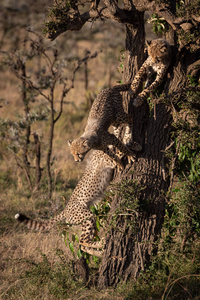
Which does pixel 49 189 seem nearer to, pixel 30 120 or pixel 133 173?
pixel 30 120

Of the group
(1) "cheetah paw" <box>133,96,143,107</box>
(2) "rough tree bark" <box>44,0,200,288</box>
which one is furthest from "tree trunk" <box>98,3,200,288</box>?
(1) "cheetah paw" <box>133,96,143,107</box>

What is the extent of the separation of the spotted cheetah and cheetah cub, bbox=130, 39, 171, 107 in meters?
0.81

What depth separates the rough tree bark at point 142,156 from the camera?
3965 millimetres

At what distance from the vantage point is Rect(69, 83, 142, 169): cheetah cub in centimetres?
408

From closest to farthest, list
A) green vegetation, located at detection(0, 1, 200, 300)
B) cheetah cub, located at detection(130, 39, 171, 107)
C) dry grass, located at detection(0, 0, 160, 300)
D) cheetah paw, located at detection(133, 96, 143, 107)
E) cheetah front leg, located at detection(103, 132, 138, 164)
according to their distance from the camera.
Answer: green vegetation, located at detection(0, 1, 200, 300), dry grass, located at detection(0, 0, 160, 300), cheetah front leg, located at detection(103, 132, 138, 164), cheetah cub, located at detection(130, 39, 171, 107), cheetah paw, located at detection(133, 96, 143, 107)

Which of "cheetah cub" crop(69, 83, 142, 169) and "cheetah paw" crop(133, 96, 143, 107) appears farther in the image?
"cheetah paw" crop(133, 96, 143, 107)

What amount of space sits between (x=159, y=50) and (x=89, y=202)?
6.23ft

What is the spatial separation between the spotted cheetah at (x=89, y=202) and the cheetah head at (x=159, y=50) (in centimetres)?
120

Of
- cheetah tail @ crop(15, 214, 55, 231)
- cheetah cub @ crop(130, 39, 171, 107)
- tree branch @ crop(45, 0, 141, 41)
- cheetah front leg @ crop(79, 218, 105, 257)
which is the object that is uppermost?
tree branch @ crop(45, 0, 141, 41)

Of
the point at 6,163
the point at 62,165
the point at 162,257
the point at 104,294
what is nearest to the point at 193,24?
the point at 162,257

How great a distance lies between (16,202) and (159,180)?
2.92 meters

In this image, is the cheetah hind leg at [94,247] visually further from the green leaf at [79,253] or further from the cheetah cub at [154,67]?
the cheetah cub at [154,67]

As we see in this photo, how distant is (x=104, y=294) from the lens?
375 centimetres

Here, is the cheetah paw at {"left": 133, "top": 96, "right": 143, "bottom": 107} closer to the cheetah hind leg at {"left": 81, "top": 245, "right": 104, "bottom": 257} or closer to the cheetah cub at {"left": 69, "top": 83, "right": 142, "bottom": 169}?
the cheetah cub at {"left": 69, "top": 83, "right": 142, "bottom": 169}
